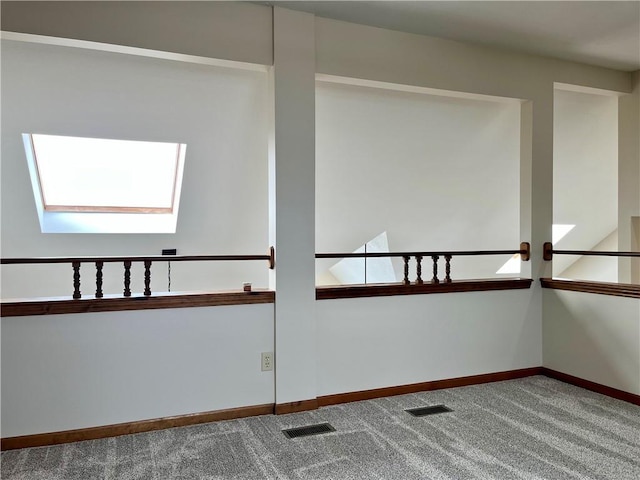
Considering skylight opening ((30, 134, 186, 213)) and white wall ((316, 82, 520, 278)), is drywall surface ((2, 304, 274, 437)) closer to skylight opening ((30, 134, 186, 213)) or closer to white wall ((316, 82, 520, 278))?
skylight opening ((30, 134, 186, 213))

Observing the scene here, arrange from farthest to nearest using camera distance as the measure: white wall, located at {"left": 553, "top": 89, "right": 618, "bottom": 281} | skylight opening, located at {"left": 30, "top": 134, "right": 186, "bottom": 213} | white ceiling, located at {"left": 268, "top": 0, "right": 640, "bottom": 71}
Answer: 1. white wall, located at {"left": 553, "top": 89, "right": 618, "bottom": 281}
2. skylight opening, located at {"left": 30, "top": 134, "right": 186, "bottom": 213}
3. white ceiling, located at {"left": 268, "top": 0, "right": 640, "bottom": 71}

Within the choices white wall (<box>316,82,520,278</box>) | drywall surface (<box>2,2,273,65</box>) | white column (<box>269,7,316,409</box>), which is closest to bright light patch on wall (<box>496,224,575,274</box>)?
white wall (<box>316,82,520,278</box>)

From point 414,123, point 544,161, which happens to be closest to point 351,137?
point 414,123

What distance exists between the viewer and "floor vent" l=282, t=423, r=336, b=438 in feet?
8.46

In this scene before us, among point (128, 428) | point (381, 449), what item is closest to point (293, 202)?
point (381, 449)

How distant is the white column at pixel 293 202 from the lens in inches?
112

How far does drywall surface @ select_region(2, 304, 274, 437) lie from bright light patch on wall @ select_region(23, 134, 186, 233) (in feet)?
4.74

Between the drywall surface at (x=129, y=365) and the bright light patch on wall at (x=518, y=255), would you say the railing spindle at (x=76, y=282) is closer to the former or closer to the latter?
the drywall surface at (x=129, y=365)

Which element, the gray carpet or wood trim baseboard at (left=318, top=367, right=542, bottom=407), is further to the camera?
wood trim baseboard at (left=318, top=367, right=542, bottom=407)

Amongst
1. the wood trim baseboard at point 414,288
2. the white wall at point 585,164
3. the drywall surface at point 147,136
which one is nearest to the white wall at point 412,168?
the white wall at point 585,164

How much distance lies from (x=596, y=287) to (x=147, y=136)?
3.42 meters

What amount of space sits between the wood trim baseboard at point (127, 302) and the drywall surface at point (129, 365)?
0.04 metres

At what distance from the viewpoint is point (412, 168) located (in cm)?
421

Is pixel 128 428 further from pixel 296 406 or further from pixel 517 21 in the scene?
pixel 517 21
